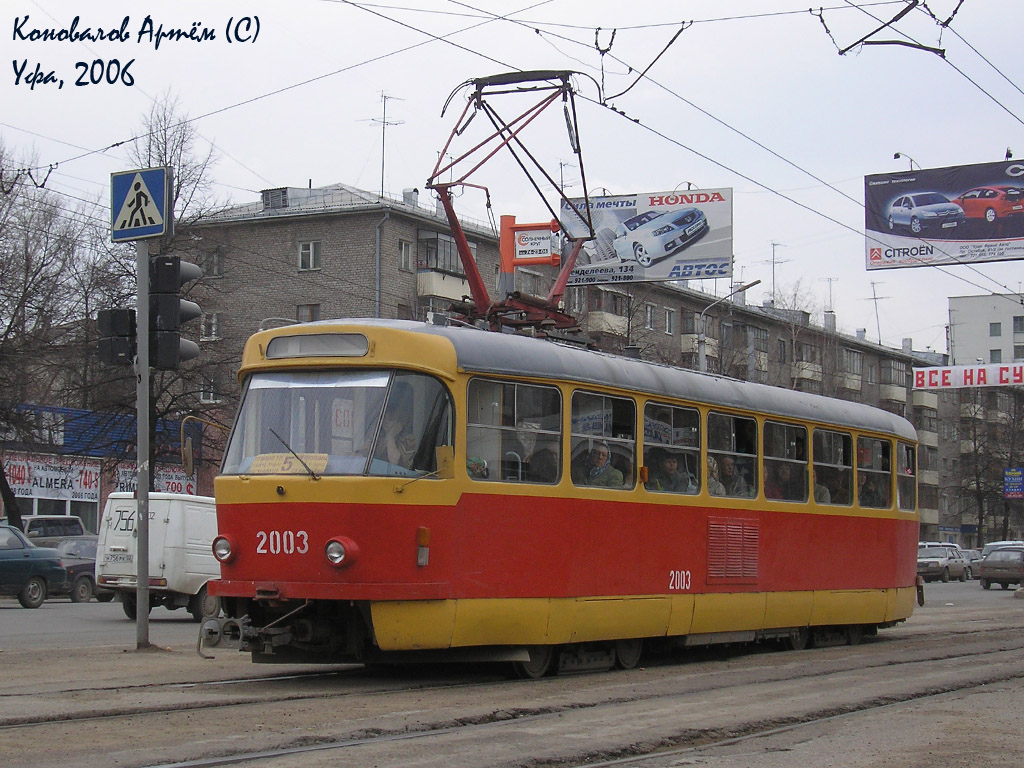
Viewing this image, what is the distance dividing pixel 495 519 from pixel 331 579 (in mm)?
1430

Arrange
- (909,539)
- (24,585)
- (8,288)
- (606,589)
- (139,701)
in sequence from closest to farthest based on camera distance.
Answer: (139,701), (606,589), (909,539), (24,585), (8,288)

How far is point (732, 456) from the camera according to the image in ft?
47.1

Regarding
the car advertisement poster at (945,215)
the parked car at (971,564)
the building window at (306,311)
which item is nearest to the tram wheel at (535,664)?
the car advertisement poster at (945,215)

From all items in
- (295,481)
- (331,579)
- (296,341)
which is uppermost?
(296,341)

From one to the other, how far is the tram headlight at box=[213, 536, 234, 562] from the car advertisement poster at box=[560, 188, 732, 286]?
22618 mm

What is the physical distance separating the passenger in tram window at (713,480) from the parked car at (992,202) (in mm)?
17100

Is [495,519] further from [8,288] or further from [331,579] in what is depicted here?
[8,288]

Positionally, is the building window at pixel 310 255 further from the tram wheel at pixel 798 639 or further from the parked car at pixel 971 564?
the tram wheel at pixel 798 639

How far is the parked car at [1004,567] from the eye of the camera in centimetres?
4384

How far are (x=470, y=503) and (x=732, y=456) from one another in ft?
13.8

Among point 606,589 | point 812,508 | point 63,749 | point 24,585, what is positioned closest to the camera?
point 63,749

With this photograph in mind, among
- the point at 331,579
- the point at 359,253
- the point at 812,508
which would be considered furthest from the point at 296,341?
the point at 359,253

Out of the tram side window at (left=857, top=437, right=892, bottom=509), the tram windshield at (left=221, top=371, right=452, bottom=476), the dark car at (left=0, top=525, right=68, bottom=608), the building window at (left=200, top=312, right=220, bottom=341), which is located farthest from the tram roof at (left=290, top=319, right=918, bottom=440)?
the building window at (left=200, top=312, right=220, bottom=341)

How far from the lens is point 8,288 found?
3288cm
